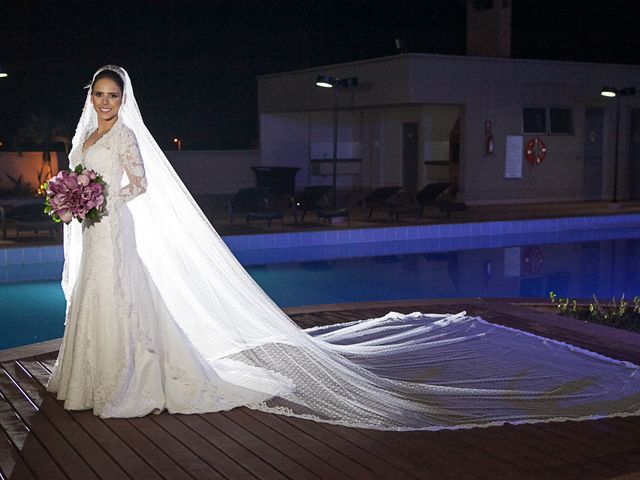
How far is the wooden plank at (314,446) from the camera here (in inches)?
148

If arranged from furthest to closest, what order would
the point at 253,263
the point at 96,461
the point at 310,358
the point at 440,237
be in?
the point at 440,237, the point at 253,263, the point at 310,358, the point at 96,461

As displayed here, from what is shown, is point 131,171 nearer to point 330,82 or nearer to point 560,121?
point 330,82

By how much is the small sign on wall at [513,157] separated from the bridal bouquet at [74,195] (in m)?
15.8

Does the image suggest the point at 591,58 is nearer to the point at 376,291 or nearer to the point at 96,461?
the point at 376,291

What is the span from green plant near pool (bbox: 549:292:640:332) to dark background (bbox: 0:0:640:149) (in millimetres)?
20977

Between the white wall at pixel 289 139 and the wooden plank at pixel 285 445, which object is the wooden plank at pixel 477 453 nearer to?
the wooden plank at pixel 285 445

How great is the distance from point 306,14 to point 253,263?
66.1ft

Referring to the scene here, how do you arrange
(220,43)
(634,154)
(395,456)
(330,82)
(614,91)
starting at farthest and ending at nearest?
(220,43) → (634,154) → (614,91) → (330,82) → (395,456)

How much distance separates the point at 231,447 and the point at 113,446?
0.57 m

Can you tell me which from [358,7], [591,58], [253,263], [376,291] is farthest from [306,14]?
[376,291]

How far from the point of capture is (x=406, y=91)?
17609 millimetres

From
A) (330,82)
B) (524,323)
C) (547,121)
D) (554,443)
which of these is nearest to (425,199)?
(330,82)

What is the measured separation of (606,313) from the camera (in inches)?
279

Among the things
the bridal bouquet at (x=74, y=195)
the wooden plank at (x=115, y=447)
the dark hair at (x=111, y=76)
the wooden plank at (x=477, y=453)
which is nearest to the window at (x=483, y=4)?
the dark hair at (x=111, y=76)
